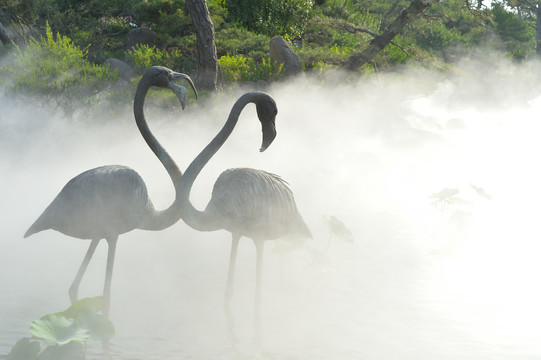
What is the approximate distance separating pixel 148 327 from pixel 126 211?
3.25 ft

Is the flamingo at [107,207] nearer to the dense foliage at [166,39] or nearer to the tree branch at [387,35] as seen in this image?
the dense foliage at [166,39]

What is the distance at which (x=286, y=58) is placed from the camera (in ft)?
54.5

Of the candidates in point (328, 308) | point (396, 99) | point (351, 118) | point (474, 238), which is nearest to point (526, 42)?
point (396, 99)

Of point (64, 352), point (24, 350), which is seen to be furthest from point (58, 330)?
point (24, 350)

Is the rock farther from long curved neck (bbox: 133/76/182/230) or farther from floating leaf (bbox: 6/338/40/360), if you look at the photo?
floating leaf (bbox: 6/338/40/360)

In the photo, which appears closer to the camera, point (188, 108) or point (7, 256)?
point (7, 256)

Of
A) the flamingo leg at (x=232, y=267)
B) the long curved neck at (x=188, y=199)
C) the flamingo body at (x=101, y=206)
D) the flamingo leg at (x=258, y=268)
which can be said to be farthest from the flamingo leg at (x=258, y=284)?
the flamingo body at (x=101, y=206)

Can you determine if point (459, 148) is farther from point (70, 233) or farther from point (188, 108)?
point (70, 233)

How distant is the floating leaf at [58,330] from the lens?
3195 millimetres

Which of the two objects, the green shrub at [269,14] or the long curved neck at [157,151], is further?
the green shrub at [269,14]

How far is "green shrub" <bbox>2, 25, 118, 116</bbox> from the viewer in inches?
510

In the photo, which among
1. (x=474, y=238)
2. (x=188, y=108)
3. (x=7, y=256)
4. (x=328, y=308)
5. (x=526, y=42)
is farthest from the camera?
(x=526, y=42)

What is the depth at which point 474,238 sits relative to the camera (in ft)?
26.8

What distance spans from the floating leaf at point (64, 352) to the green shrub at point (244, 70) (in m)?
13.3
